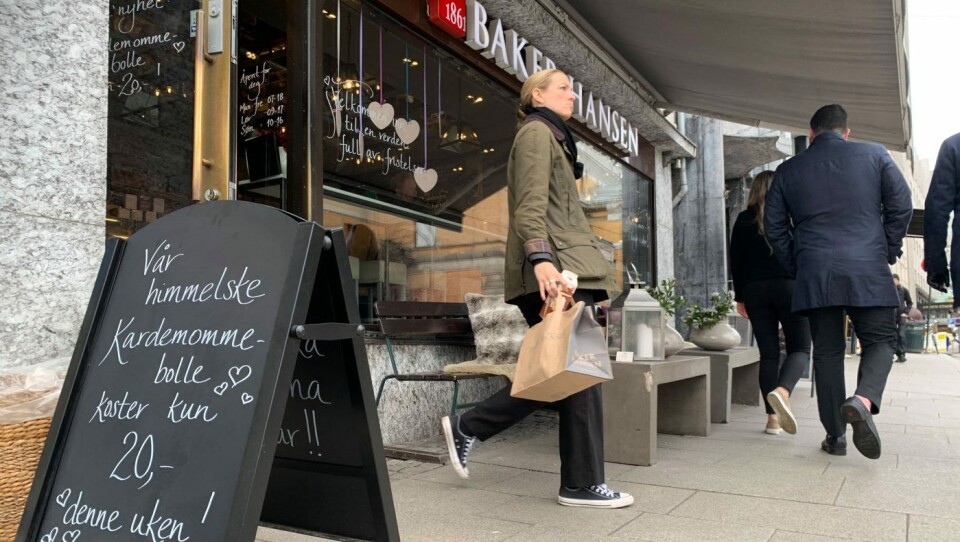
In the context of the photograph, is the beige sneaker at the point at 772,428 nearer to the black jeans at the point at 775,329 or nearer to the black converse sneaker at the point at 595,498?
the black jeans at the point at 775,329

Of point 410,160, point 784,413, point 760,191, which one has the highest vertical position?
point 410,160

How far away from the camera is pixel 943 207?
365cm

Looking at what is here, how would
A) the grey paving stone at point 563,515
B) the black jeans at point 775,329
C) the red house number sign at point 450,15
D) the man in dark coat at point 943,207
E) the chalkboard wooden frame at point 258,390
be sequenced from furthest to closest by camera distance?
the red house number sign at point 450,15
the black jeans at point 775,329
the man in dark coat at point 943,207
the grey paving stone at point 563,515
the chalkboard wooden frame at point 258,390

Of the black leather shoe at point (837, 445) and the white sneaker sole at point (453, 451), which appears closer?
the white sneaker sole at point (453, 451)

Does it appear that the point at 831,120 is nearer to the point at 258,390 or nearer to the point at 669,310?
the point at 669,310

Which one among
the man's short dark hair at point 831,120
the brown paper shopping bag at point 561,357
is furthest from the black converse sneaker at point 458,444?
the man's short dark hair at point 831,120

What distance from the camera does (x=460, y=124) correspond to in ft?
20.2

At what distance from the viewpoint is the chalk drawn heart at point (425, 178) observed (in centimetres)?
562

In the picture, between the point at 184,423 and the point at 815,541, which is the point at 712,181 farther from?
the point at 184,423

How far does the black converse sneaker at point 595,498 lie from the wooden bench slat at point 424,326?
1.74 metres

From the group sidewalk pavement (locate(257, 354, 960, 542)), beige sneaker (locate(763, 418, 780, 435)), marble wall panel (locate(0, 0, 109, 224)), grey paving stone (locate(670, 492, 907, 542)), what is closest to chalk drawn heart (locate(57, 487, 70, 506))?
sidewalk pavement (locate(257, 354, 960, 542))

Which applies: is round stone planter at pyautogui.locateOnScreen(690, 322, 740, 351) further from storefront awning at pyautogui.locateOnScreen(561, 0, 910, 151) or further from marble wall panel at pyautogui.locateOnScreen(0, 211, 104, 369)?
marble wall panel at pyautogui.locateOnScreen(0, 211, 104, 369)

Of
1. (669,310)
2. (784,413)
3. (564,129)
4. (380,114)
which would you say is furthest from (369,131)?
(784,413)

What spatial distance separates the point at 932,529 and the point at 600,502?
119cm
